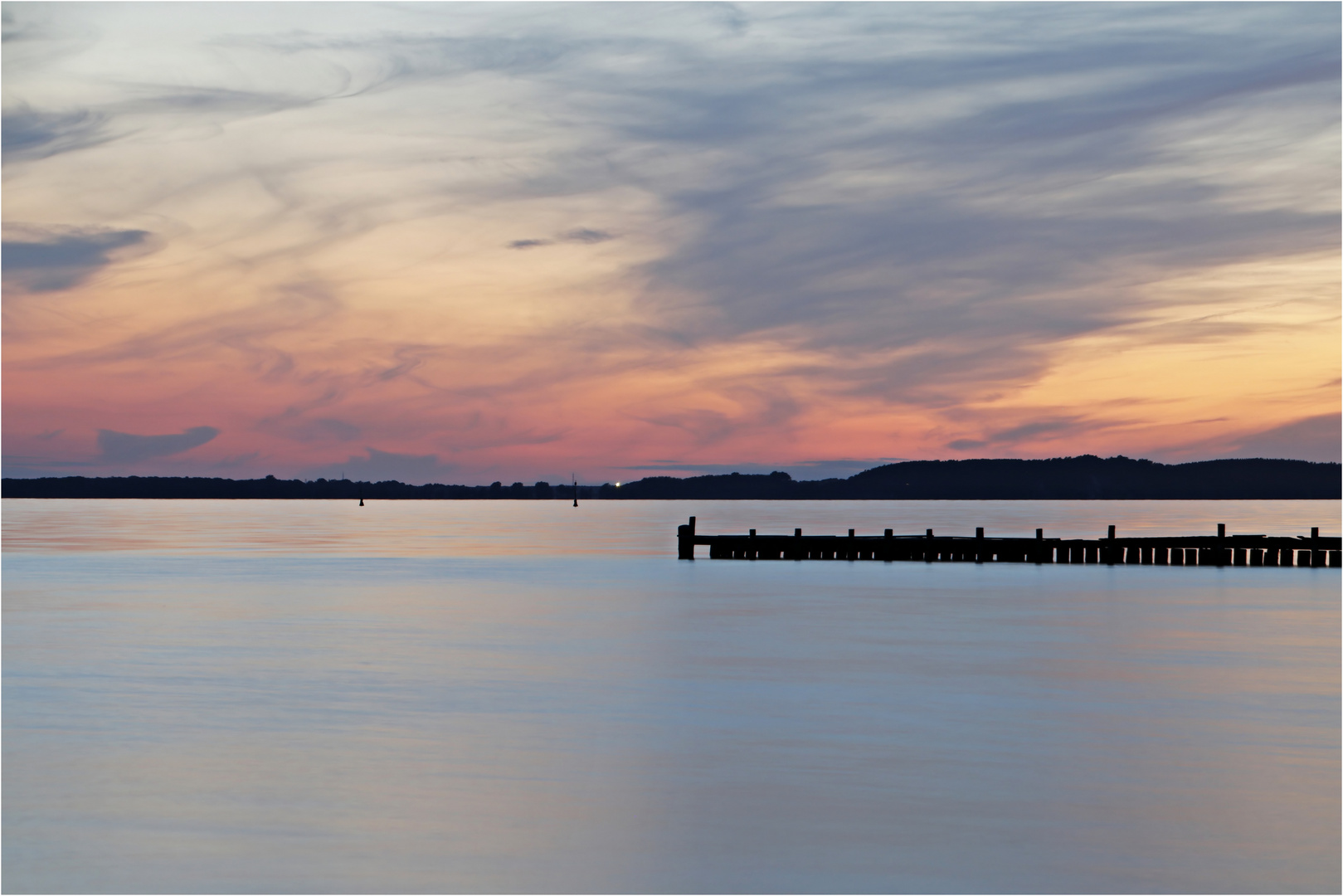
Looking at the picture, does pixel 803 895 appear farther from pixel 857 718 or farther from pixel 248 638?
pixel 248 638

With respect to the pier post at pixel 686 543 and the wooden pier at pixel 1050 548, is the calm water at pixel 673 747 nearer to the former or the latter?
the wooden pier at pixel 1050 548

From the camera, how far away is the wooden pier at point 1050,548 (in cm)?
5169

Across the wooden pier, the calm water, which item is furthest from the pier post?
the calm water

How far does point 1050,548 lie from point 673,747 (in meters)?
37.8

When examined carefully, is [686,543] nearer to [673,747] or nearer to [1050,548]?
[1050,548]

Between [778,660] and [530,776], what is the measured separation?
11.2m

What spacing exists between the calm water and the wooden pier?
13.3 m

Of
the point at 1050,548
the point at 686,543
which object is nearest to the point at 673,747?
the point at 1050,548

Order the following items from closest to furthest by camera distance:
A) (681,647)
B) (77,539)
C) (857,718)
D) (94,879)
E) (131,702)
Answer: (94,879), (857,718), (131,702), (681,647), (77,539)

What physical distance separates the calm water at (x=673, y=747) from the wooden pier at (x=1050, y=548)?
1330 cm

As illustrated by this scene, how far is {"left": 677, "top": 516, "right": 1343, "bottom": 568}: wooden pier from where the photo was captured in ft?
170

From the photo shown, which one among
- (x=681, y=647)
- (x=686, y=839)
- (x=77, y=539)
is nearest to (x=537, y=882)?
(x=686, y=839)

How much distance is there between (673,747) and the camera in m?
17.0

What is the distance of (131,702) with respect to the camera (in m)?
20.5
